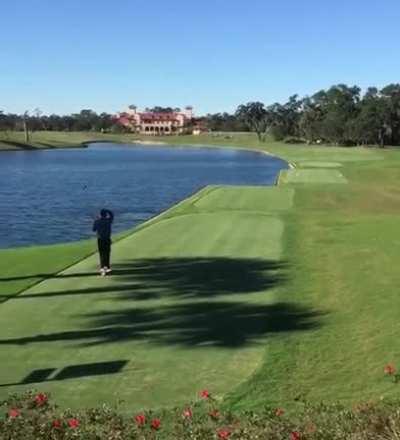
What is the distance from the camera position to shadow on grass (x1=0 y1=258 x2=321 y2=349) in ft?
41.8

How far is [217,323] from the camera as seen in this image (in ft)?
45.1

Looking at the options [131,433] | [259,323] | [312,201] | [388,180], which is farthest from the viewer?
[388,180]

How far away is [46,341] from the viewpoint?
1248 cm

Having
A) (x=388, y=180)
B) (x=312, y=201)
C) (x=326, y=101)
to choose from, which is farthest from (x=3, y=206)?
(x=326, y=101)

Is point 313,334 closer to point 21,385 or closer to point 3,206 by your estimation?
point 21,385

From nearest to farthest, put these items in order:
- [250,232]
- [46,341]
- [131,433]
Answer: [131,433], [46,341], [250,232]

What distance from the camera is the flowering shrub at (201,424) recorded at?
7.06 m

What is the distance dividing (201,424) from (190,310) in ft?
22.0

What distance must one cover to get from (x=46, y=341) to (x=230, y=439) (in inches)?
237

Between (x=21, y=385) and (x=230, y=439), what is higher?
(x=230, y=439)

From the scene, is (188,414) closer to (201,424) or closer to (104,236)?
(201,424)

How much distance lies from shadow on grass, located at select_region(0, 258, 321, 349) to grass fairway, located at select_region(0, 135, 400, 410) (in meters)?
0.03

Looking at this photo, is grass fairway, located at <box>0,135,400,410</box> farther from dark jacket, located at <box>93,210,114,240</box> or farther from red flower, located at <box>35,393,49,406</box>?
dark jacket, located at <box>93,210,114,240</box>

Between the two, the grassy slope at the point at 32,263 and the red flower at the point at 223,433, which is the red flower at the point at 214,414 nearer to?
the red flower at the point at 223,433
